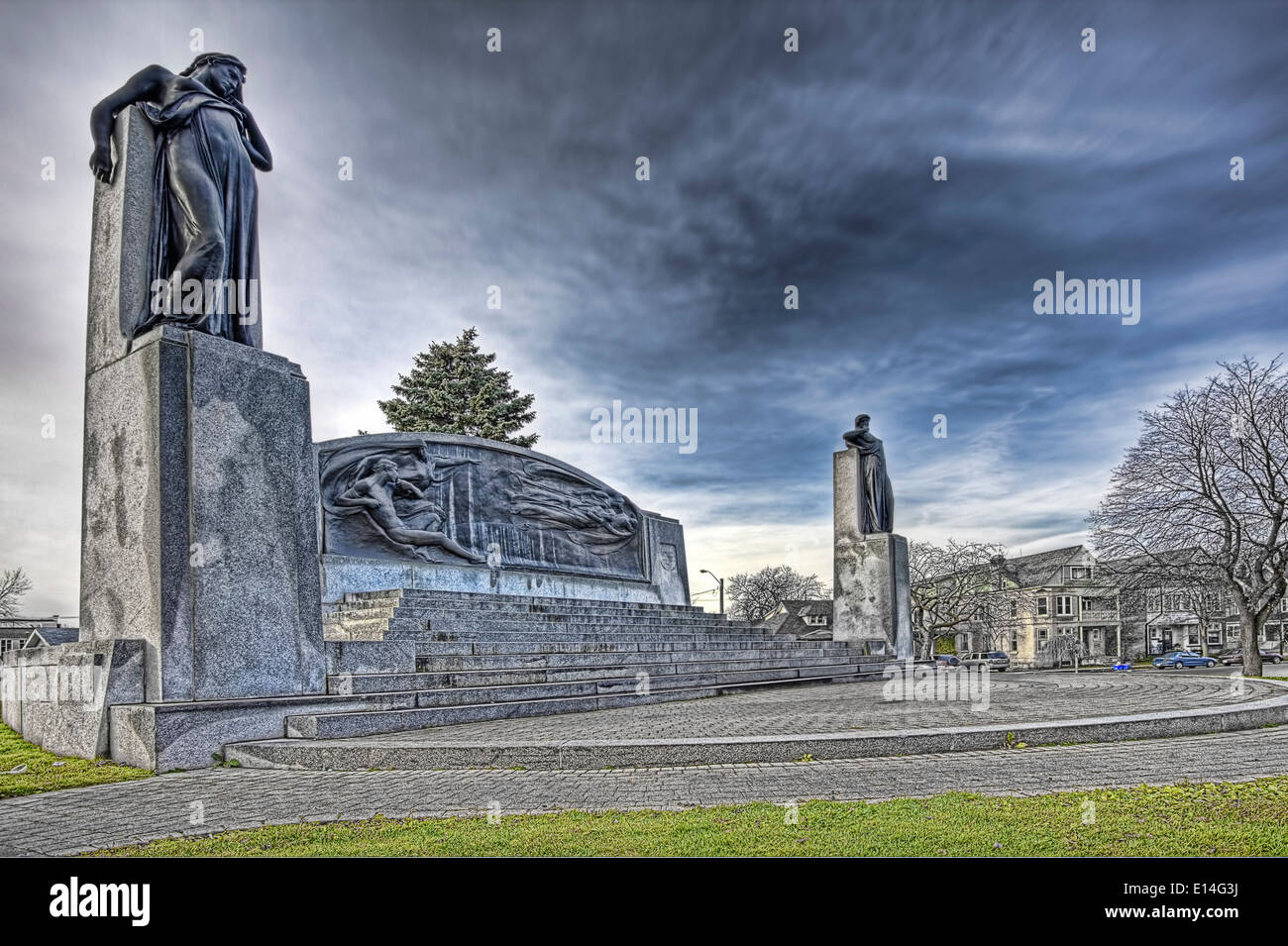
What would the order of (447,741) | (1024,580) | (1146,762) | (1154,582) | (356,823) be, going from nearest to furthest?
(356,823), (1146,762), (447,741), (1154,582), (1024,580)

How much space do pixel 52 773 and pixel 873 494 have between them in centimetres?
1786

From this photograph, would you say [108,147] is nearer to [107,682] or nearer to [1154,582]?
[107,682]

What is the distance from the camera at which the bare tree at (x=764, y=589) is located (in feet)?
243

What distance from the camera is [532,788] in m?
5.75

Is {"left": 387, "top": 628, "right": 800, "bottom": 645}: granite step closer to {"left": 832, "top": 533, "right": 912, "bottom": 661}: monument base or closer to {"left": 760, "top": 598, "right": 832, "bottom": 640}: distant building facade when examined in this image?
{"left": 832, "top": 533, "right": 912, "bottom": 661}: monument base

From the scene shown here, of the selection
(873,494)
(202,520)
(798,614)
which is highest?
(873,494)

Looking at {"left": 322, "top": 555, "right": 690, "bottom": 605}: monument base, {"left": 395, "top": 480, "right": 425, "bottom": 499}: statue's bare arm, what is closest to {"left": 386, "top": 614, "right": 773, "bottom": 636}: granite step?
{"left": 322, "top": 555, "right": 690, "bottom": 605}: monument base

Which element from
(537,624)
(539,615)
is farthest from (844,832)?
(539,615)

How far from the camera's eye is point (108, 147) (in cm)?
863

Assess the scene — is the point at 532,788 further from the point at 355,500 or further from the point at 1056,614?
the point at 1056,614

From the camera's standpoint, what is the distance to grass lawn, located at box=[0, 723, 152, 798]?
619cm
